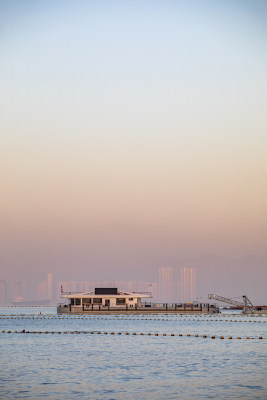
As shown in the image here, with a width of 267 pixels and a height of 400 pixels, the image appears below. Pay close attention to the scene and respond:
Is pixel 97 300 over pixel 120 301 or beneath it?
over

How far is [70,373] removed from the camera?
175 ft

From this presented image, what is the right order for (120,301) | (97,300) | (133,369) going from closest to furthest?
(133,369), (97,300), (120,301)

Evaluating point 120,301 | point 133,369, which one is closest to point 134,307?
point 120,301

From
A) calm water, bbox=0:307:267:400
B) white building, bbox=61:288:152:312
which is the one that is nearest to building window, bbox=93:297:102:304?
white building, bbox=61:288:152:312

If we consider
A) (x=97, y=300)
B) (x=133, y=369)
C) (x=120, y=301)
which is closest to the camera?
(x=133, y=369)

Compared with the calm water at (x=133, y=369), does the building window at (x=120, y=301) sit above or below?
above

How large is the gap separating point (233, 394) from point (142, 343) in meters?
43.7

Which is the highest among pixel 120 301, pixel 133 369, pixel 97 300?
pixel 97 300

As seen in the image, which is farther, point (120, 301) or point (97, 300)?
point (120, 301)

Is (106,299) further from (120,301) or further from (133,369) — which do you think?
(133,369)

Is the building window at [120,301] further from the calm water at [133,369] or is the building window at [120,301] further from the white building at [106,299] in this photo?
the calm water at [133,369]

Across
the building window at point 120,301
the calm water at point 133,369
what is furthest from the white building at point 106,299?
Result: the calm water at point 133,369

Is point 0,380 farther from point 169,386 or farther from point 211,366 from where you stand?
Result: point 211,366

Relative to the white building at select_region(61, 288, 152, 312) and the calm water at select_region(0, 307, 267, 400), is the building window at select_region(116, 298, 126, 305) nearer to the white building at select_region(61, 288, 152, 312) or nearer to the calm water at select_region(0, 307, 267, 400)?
the white building at select_region(61, 288, 152, 312)
